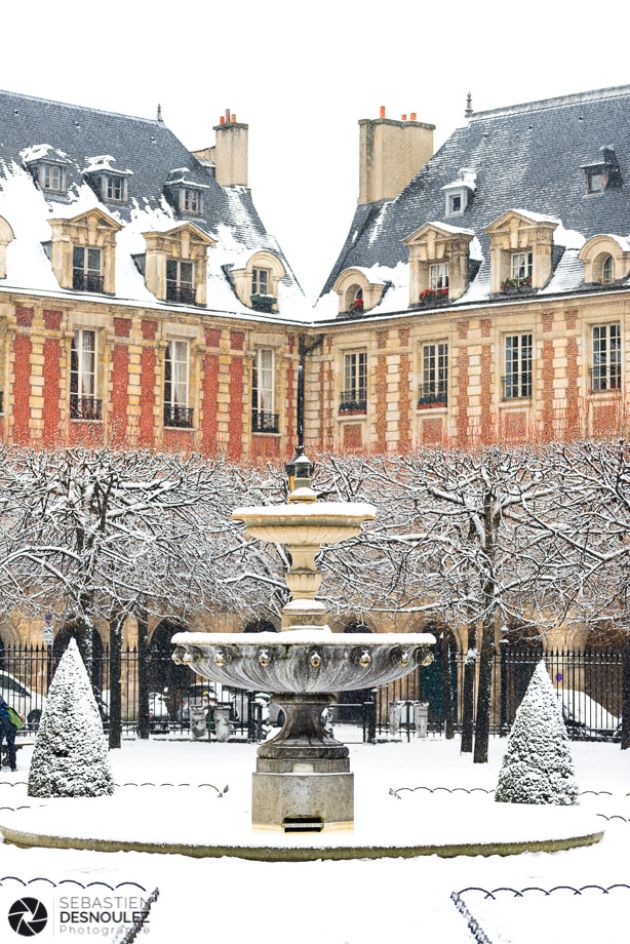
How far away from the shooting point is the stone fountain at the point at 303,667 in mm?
20016

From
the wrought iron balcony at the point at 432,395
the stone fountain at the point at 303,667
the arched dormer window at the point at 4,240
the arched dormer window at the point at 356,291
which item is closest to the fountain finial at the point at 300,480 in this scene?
the stone fountain at the point at 303,667

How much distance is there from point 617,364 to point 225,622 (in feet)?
31.4

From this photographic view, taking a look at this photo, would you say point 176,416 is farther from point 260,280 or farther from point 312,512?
point 312,512

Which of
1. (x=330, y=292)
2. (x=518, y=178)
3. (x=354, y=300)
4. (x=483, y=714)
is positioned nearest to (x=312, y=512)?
(x=483, y=714)

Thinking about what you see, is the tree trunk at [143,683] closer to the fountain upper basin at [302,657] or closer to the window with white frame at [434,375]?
the window with white frame at [434,375]

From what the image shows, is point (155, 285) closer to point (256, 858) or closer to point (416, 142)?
point (416, 142)

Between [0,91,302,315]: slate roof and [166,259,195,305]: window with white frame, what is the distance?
2.07 feet

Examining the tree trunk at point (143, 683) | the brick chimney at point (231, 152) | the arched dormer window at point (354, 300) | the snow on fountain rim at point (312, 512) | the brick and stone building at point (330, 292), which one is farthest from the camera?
the brick chimney at point (231, 152)

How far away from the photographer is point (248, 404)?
49750 mm

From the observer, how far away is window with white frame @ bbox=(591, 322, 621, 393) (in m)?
45.1

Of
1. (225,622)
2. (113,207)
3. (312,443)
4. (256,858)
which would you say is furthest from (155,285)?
(256,858)

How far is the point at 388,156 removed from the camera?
169ft

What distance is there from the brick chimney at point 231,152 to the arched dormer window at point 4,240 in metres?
7.65

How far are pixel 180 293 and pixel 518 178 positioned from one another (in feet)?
25.7
